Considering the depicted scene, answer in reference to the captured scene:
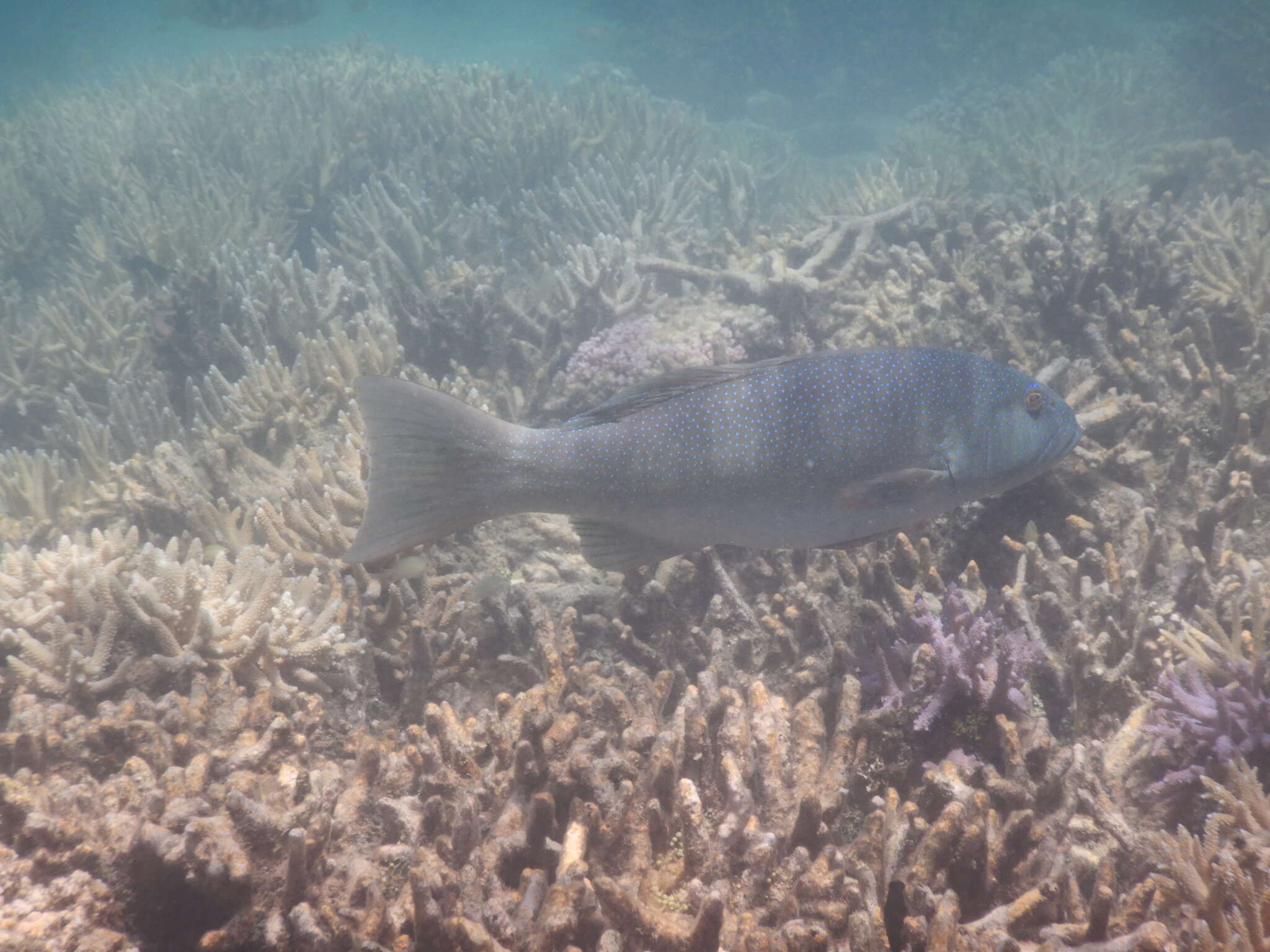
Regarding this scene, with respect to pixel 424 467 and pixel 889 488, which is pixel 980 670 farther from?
pixel 424 467

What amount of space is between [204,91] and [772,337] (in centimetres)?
1606

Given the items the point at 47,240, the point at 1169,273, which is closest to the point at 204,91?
the point at 47,240

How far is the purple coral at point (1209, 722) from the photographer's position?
2.32 m

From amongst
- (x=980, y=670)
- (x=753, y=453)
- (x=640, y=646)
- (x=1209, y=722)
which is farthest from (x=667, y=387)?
(x=1209, y=722)

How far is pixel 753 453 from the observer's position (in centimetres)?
291

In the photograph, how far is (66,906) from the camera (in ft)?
6.20

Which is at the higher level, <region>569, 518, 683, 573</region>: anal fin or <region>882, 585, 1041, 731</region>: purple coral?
<region>569, 518, 683, 573</region>: anal fin

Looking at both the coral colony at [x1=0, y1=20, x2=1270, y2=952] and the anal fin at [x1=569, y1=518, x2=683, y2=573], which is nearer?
the coral colony at [x1=0, y1=20, x2=1270, y2=952]

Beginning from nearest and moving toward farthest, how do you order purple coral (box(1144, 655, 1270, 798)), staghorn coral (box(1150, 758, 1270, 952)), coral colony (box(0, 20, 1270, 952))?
staghorn coral (box(1150, 758, 1270, 952)) → coral colony (box(0, 20, 1270, 952)) → purple coral (box(1144, 655, 1270, 798))

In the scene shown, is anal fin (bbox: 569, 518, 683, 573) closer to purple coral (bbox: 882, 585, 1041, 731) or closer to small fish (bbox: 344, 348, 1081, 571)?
small fish (bbox: 344, 348, 1081, 571)

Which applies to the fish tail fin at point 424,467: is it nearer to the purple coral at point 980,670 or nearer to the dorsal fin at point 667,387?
the dorsal fin at point 667,387

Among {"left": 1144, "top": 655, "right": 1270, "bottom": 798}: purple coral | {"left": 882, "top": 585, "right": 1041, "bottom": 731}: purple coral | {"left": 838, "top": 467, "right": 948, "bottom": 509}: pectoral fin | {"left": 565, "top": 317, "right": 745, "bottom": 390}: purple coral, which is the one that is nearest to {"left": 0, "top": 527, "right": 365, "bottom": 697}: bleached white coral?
{"left": 838, "top": 467, "right": 948, "bottom": 509}: pectoral fin

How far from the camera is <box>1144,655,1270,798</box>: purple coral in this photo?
232 cm

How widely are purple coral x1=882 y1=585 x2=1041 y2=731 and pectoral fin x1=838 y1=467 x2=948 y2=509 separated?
21.7 inches
